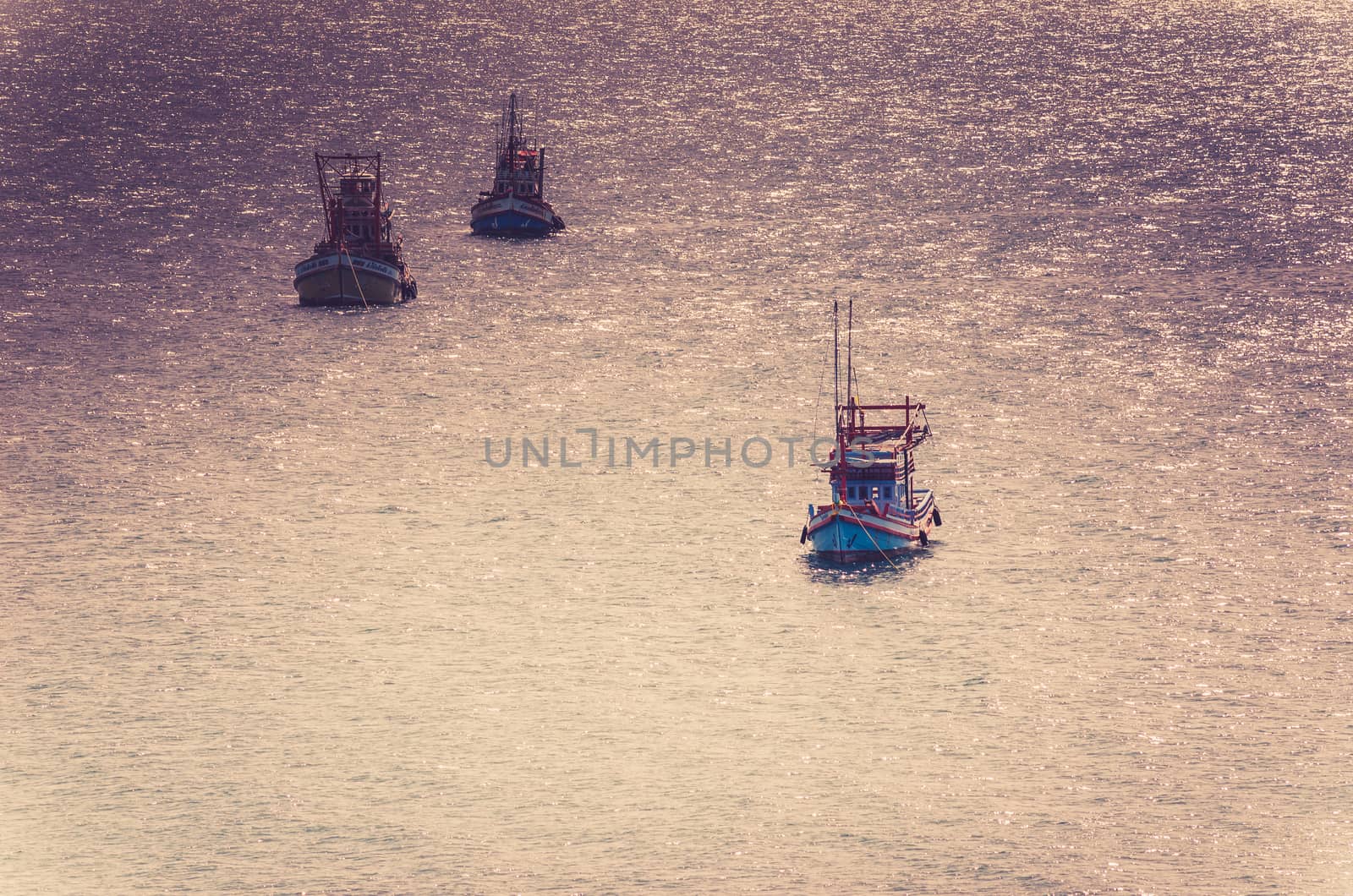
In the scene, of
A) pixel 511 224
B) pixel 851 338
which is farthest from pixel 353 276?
pixel 851 338

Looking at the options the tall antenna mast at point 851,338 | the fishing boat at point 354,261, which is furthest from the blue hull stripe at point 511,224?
the tall antenna mast at point 851,338

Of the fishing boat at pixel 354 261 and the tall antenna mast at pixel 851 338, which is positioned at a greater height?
the fishing boat at pixel 354 261

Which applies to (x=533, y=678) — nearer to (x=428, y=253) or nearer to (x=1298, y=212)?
(x=428, y=253)

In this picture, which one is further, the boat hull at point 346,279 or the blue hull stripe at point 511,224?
the blue hull stripe at point 511,224

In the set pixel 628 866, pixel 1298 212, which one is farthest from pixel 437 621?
pixel 1298 212

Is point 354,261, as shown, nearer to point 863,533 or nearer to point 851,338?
point 851,338
